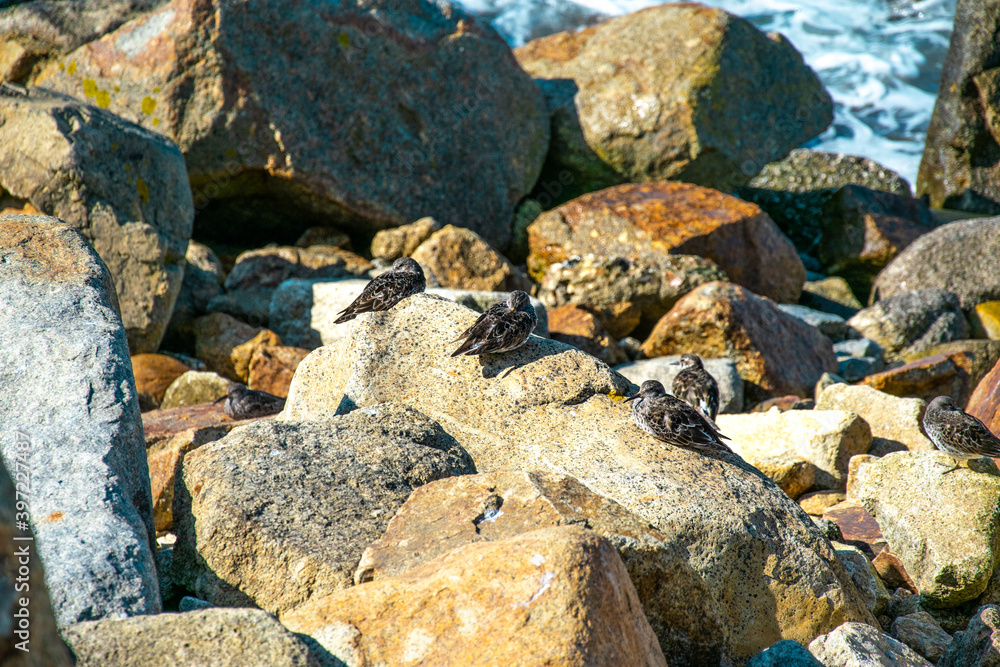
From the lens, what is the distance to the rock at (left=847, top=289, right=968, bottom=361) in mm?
11828

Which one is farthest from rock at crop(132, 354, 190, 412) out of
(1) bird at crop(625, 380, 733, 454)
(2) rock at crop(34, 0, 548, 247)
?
(1) bird at crop(625, 380, 733, 454)

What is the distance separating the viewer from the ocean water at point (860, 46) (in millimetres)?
24500

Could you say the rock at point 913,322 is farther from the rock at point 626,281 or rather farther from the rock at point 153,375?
the rock at point 153,375

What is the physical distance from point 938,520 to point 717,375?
392 centimetres

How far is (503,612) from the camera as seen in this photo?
2875 mm

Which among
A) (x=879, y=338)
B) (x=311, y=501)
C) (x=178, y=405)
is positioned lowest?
(x=879, y=338)

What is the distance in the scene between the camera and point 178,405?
7.87m

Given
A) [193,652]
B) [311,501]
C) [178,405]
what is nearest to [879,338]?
[178,405]

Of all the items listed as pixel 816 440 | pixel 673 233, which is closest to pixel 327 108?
pixel 673 233

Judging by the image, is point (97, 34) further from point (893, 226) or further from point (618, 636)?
point (893, 226)

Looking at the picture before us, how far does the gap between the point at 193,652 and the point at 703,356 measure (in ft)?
25.1

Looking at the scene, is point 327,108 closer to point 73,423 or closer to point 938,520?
point 73,423

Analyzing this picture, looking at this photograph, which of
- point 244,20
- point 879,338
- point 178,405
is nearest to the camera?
point 178,405

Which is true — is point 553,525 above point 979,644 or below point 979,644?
above
